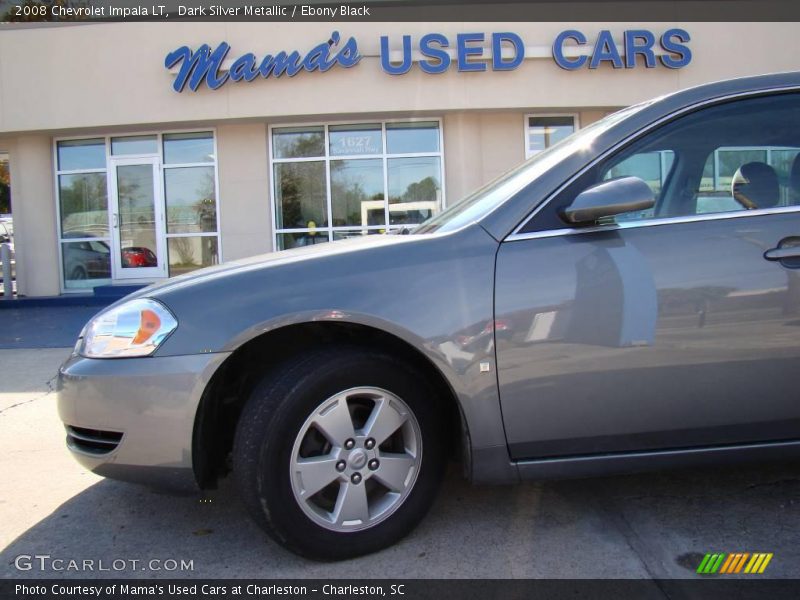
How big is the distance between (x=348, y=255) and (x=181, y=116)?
9336 millimetres

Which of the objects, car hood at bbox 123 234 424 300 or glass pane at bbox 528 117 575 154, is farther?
glass pane at bbox 528 117 575 154

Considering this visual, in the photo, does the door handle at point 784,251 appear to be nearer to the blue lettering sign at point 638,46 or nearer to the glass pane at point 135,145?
the blue lettering sign at point 638,46

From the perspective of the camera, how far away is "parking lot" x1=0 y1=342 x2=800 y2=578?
2338 mm

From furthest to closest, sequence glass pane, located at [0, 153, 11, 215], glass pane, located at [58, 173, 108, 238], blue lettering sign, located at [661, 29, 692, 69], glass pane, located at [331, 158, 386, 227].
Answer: glass pane, located at [0, 153, 11, 215] → glass pane, located at [58, 173, 108, 238] → glass pane, located at [331, 158, 386, 227] → blue lettering sign, located at [661, 29, 692, 69]

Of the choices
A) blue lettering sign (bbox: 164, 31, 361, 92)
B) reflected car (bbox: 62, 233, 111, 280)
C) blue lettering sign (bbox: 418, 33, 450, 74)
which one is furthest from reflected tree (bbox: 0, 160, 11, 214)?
blue lettering sign (bbox: 418, 33, 450, 74)

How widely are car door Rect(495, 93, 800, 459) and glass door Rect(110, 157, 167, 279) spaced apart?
10.4 m

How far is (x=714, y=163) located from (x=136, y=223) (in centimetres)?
1094

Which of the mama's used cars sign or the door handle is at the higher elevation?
the mama's used cars sign

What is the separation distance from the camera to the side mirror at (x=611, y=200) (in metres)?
2.25

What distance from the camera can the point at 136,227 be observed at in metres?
11.6

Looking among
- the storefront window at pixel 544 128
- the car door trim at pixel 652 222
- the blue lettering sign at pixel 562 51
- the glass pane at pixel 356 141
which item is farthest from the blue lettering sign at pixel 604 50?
the car door trim at pixel 652 222

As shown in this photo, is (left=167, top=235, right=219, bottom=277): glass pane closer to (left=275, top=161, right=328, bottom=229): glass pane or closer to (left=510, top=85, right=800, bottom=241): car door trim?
(left=275, top=161, right=328, bottom=229): glass pane

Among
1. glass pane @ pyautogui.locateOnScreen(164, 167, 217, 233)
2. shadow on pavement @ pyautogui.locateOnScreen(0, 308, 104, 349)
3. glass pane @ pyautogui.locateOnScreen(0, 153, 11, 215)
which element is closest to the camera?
shadow on pavement @ pyautogui.locateOnScreen(0, 308, 104, 349)

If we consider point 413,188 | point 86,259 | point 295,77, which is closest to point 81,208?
point 86,259
